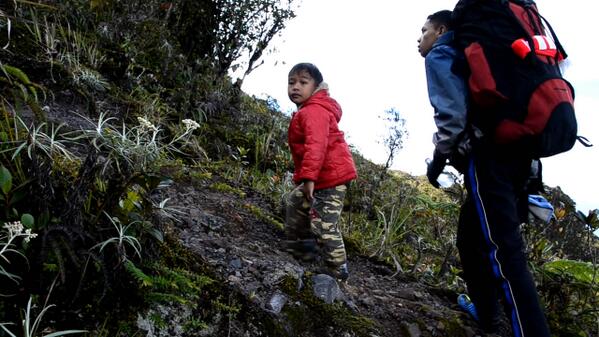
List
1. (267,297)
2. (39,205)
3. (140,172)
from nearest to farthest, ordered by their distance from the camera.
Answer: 1. (39,205)
2. (140,172)
3. (267,297)

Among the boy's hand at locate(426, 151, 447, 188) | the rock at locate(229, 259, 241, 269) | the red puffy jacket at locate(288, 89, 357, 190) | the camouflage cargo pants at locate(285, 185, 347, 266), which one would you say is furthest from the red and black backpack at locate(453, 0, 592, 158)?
the rock at locate(229, 259, 241, 269)

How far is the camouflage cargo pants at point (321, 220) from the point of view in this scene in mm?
3248

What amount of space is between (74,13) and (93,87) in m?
1.45

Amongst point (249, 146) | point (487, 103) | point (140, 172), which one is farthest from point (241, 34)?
point (140, 172)

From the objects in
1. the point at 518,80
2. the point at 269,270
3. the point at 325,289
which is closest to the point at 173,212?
the point at 269,270

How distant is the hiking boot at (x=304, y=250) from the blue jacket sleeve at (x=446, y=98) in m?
1.12

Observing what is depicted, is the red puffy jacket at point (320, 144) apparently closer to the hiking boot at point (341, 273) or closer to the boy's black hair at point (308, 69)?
the boy's black hair at point (308, 69)

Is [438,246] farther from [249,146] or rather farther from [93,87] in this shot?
[93,87]

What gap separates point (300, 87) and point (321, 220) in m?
1.00

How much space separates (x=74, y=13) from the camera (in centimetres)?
517

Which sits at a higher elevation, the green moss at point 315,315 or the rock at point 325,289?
the rock at point 325,289

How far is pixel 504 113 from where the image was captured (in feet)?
7.97

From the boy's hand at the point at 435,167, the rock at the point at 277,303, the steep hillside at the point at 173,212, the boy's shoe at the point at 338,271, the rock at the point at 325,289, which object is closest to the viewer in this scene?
the steep hillside at the point at 173,212

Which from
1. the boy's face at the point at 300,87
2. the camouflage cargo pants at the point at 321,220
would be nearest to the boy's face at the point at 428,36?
the boy's face at the point at 300,87
